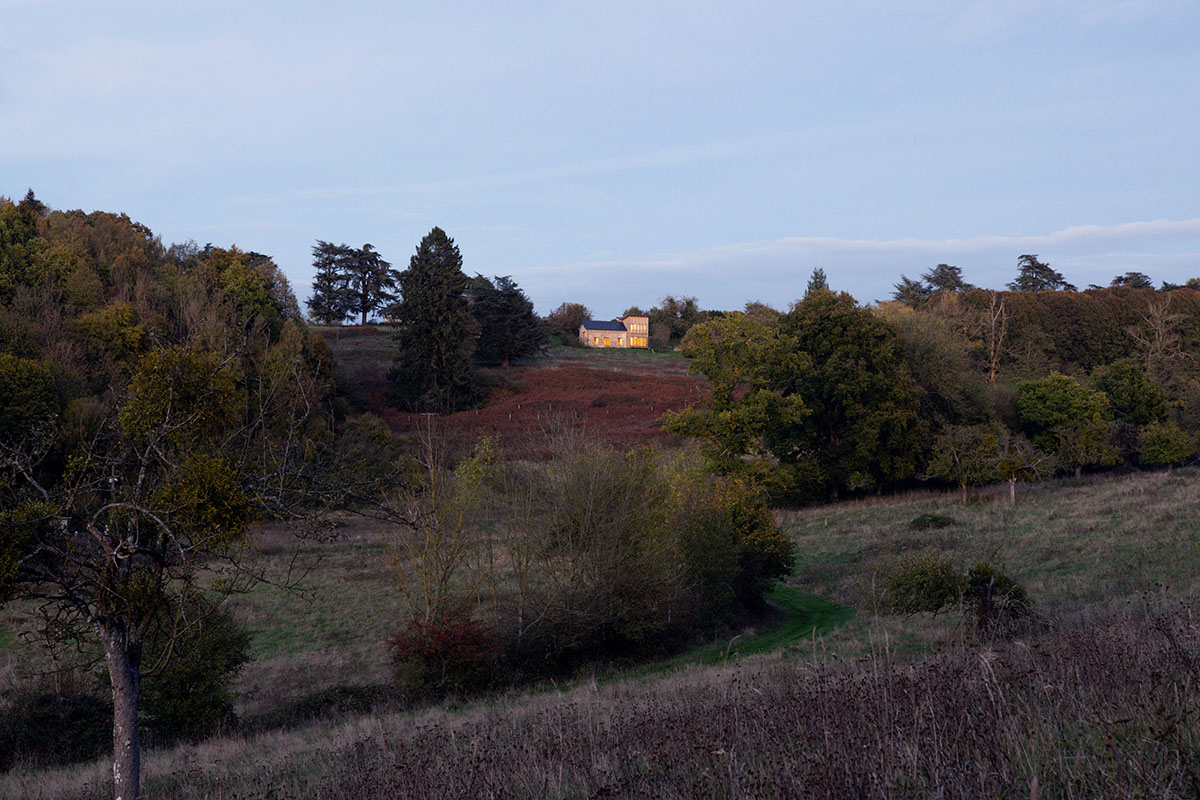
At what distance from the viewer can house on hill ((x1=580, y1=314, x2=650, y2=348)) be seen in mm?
94938

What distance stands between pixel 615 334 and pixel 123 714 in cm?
9086

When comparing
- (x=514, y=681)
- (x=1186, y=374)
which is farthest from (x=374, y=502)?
(x=1186, y=374)

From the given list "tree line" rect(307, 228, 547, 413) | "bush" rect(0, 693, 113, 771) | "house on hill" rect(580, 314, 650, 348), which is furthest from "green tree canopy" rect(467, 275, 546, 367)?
"bush" rect(0, 693, 113, 771)

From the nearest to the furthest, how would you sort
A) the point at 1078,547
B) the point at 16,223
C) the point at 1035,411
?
1. the point at 1078,547
2. the point at 16,223
3. the point at 1035,411

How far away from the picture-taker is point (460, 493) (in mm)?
17656

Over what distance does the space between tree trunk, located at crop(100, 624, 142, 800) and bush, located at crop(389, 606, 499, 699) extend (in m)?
9.99

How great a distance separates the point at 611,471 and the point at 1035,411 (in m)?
35.8

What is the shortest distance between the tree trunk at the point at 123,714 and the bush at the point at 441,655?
32.8 feet

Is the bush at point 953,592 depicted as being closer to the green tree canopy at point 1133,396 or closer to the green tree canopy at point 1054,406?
the green tree canopy at point 1054,406

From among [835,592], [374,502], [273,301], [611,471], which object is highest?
[273,301]

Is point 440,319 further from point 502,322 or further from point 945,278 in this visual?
point 945,278

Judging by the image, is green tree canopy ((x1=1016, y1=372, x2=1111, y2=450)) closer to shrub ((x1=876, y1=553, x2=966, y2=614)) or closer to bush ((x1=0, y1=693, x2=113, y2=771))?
shrub ((x1=876, y1=553, x2=966, y2=614))

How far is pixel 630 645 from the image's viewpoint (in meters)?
18.4

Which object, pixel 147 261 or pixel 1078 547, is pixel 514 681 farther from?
pixel 147 261
